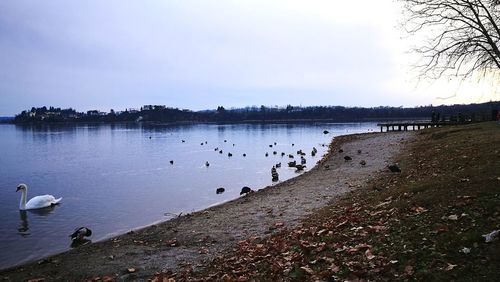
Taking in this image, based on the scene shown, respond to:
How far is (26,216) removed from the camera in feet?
65.0

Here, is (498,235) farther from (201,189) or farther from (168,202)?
(201,189)

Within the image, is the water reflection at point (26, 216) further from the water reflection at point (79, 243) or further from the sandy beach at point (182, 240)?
the sandy beach at point (182, 240)

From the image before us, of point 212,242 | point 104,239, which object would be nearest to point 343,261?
point 212,242

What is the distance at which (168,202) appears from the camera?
22188mm

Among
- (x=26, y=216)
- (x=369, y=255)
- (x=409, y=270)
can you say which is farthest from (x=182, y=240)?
(x=26, y=216)

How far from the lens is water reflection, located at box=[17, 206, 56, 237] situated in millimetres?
16986

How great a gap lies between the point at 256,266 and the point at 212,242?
4034 millimetres

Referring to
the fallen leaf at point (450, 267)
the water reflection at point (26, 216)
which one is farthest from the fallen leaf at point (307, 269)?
the water reflection at point (26, 216)

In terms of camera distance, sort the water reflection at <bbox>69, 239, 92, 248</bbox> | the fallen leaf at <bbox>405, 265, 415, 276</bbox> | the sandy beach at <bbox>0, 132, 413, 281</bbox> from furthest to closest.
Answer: the water reflection at <bbox>69, 239, 92, 248</bbox>, the sandy beach at <bbox>0, 132, 413, 281</bbox>, the fallen leaf at <bbox>405, 265, 415, 276</bbox>

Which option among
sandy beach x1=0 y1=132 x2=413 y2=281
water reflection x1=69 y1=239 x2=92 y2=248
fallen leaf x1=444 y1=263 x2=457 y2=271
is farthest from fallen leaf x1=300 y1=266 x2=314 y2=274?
water reflection x1=69 y1=239 x2=92 y2=248

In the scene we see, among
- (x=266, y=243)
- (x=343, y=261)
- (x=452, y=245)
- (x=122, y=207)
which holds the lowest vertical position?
(x=122, y=207)

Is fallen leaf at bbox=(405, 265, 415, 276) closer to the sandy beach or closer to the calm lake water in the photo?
the sandy beach

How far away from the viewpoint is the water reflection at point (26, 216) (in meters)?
17.0

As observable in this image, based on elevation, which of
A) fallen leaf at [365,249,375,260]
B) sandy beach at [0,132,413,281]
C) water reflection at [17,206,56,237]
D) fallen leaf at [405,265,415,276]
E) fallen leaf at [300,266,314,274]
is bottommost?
water reflection at [17,206,56,237]
